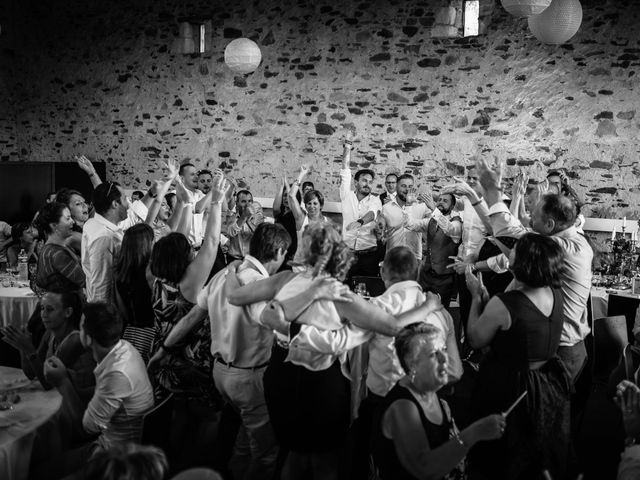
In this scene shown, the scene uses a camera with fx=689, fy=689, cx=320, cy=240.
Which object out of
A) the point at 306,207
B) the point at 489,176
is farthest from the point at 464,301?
the point at 489,176

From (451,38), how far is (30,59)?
680 centimetres

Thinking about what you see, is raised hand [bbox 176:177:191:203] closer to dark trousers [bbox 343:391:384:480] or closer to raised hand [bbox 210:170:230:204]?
raised hand [bbox 210:170:230:204]

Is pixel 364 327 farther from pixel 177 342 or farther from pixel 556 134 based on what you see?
pixel 556 134

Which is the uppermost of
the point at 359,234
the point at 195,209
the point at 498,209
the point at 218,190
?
the point at 218,190

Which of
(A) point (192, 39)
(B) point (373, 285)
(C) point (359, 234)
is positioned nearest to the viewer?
(B) point (373, 285)

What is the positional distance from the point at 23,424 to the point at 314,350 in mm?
1194

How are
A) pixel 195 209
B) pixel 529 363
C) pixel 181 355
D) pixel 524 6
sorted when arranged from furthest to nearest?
pixel 195 209
pixel 524 6
pixel 181 355
pixel 529 363

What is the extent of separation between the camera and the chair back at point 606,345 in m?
4.36

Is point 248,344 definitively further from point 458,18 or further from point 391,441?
point 458,18

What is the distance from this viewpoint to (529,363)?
307cm

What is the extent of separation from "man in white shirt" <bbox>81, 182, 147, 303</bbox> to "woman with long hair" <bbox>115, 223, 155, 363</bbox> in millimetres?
336

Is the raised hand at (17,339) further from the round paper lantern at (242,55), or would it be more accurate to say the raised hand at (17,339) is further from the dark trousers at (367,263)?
the round paper lantern at (242,55)

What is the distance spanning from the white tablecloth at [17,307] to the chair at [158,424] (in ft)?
7.41

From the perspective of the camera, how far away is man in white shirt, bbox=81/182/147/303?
4180 millimetres
